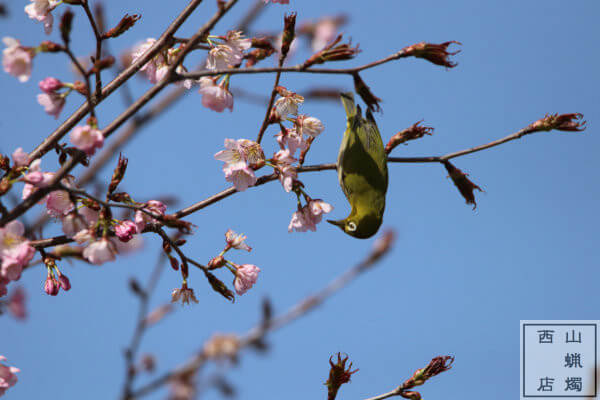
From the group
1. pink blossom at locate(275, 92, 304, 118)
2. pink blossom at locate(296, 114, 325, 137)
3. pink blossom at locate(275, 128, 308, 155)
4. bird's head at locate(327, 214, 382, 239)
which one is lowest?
bird's head at locate(327, 214, 382, 239)

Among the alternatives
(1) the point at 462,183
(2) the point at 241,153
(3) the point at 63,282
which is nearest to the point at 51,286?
(3) the point at 63,282

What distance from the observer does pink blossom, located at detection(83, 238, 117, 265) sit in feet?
7.34

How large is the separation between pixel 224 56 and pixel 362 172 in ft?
3.11

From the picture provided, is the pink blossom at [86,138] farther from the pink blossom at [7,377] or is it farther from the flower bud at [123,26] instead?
the pink blossom at [7,377]

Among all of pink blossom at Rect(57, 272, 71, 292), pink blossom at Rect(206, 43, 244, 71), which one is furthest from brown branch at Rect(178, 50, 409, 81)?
pink blossom at Rect(57, 272, 71, 292)

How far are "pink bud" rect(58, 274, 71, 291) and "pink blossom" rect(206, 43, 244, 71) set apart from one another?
1281 mm

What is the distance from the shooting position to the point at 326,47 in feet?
6.91

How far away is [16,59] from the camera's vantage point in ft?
7.24

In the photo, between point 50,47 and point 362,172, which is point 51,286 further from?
point 362,172

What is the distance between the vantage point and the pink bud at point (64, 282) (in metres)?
2.58

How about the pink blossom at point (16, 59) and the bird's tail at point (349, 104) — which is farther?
the bird's tail at point (349, 104)

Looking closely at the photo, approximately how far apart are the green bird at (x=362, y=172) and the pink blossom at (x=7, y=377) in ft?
5.98

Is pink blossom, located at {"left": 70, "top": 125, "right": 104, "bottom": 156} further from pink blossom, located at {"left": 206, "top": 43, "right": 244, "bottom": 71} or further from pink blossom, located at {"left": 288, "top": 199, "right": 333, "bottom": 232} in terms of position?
pink blossom, located at {"left": 288, "top": 199, "right": 333, "bottom": 232}

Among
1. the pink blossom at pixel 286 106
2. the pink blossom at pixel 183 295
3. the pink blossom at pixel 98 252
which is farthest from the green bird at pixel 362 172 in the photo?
the pink blossom at pixel 98 252
